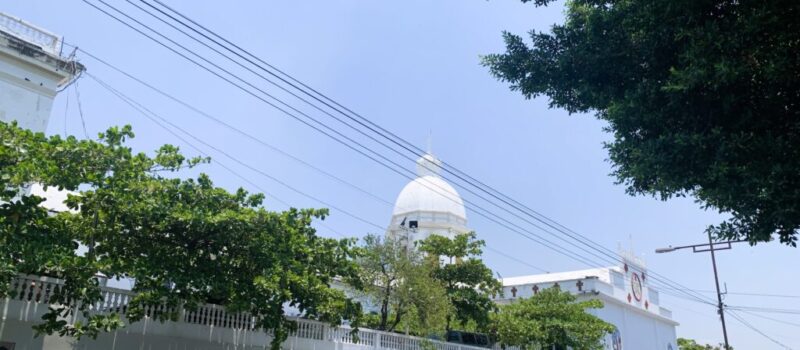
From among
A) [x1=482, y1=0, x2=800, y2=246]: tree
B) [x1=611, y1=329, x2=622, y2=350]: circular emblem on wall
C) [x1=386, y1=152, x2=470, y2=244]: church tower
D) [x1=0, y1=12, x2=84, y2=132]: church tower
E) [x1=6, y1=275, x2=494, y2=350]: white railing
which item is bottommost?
[x1=6, y1=275, x2=494, y2=350]: white railing

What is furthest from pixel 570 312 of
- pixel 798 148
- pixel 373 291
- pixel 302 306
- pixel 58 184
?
pixel 58 184

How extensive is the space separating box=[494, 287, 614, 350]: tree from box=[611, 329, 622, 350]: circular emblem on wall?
36.4 feet

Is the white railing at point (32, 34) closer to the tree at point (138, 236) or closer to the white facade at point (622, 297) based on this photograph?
the tree at point (138, 236)

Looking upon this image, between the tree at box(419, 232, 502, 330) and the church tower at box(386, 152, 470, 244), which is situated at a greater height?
the church tower at box(386, 152, 470, 244)

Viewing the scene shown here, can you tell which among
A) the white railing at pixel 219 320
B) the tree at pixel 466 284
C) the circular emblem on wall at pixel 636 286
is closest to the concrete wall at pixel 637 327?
the circular emblem on wall at pixel 636 286

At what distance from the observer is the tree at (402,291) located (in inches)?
739

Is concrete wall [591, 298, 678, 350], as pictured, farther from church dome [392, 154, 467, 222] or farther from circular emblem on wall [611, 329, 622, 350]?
church dome [392, 154, 467, 222]

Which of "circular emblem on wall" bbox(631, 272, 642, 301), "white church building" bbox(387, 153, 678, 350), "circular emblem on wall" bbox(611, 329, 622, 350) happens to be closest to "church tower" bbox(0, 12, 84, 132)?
"white church building" bbox(387, 153, 678, 350)

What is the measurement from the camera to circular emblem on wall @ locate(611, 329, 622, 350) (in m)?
36.7

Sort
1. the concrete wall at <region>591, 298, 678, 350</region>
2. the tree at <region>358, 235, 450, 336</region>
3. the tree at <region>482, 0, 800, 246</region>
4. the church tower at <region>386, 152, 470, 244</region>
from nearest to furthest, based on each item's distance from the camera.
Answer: the tree at <region>482, 0, 800, 246</region> < the tree at <region>358, 235, 450, 336</region> < the concrete wall at <region>591, 298, 678, 350</region> < the church tower at <region>386, 152, 470, 244</region>

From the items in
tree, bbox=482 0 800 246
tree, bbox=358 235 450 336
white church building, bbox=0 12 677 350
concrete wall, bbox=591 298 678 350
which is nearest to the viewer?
tree, bbox=482 0 800 246

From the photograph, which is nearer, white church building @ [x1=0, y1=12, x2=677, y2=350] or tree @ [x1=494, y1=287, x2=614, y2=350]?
white church building @ [x1=0, y1=12, x2=677, y2=350]

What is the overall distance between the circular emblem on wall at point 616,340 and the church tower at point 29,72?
3123 cm

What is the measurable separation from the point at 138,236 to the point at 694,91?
31.5ft
